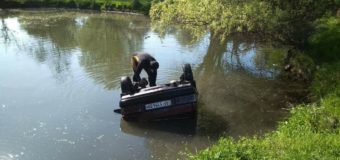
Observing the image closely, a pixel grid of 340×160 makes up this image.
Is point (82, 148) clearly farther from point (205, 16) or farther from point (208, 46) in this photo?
point (208, 46)

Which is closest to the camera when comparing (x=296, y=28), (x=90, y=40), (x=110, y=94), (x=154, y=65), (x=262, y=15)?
(x=154, y=65)

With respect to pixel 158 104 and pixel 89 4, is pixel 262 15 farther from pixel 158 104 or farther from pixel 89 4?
pixel 89 4

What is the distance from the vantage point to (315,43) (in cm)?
1569

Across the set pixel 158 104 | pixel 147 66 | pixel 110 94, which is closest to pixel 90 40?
pixel 110 94

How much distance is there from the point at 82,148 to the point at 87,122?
5.23ft

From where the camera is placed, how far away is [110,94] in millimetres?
13938

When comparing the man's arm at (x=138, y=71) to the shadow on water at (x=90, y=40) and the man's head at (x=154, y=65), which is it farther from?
the shadow on water at (x=90, y=40)

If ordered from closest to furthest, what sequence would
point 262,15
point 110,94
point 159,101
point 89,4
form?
point 159,101 < point 110,94 < point 262,15 < point 89,4

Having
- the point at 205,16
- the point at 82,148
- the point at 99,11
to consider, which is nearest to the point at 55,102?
the point at 82,148

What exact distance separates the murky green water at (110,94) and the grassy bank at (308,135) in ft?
4.05

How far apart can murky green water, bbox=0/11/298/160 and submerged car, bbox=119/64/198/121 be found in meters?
0.32

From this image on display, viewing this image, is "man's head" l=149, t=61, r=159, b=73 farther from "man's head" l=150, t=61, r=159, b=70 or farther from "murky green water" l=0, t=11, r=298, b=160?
"murky green water" l=0, t=11, r=298, b=160

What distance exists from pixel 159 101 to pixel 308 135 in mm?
3816

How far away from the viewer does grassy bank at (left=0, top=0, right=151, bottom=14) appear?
34.3 m
